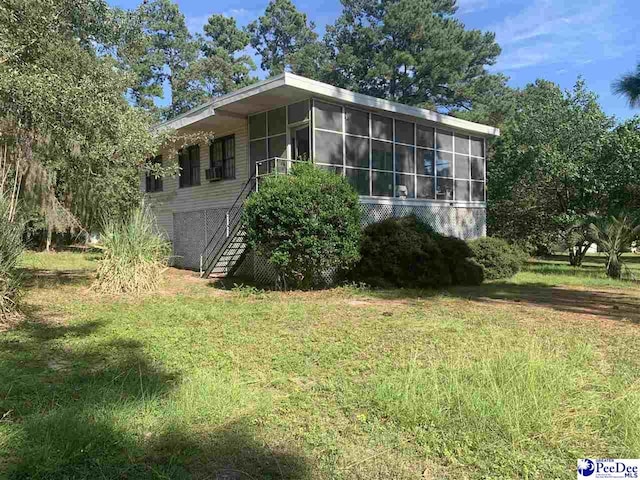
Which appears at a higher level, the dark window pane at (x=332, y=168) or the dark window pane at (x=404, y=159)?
the dark window pane at (x=404, y=159)

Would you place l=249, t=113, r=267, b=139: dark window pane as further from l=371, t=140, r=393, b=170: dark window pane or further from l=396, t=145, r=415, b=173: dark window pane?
l=396, t=145, r=415, b=173: dark window pane

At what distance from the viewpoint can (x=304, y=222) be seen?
32.9 ft

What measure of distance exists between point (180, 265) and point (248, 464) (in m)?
15.4

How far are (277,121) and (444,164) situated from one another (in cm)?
648

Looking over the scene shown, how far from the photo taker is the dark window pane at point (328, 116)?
Result: 12.8 meters

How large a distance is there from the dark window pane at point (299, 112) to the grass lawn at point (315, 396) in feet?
23.7

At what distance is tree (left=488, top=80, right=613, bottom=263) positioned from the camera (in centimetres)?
2022

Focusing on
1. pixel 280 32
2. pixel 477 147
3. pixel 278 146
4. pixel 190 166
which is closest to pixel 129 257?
pixel 278 146

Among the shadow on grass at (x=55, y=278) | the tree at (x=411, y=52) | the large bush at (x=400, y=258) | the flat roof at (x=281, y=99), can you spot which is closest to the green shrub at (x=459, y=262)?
the large bush at (x=400, y=258)

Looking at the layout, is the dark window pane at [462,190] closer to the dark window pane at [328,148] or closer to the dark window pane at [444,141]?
the dark window pane at [444,141]

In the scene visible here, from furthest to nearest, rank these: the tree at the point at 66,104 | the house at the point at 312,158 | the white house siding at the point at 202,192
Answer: the white house siding at the point at 202,192 → the house at the point at 312,158 → the tree at the point at 66,104

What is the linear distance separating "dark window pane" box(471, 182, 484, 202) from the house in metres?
0.04

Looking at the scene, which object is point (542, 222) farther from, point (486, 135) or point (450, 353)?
point (450, 353)

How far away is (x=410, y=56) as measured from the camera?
32.4 metres
